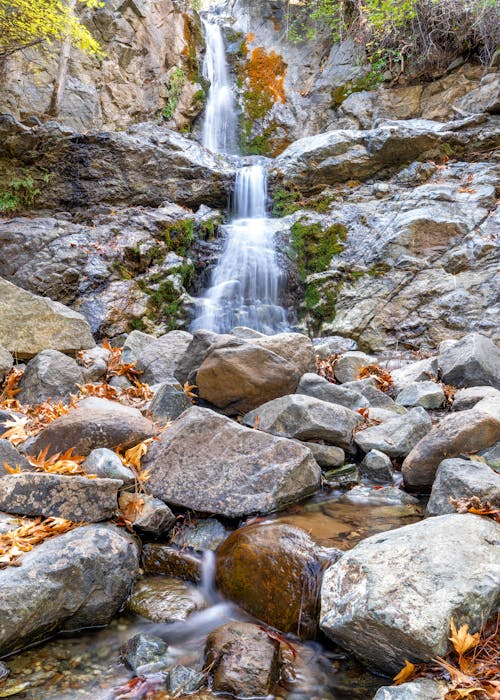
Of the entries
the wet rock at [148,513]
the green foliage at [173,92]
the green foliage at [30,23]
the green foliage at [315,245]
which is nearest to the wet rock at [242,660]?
the wet rock at [148,513]

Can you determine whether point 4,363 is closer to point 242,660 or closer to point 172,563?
point 172,563

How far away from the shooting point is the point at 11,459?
3.30 metres

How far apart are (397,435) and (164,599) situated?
105 inches

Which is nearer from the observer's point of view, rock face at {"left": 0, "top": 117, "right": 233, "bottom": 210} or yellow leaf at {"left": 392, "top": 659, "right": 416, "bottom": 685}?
yellow leaf at {"left": 392, "top": 659, "right": 416, "bottom": 685}

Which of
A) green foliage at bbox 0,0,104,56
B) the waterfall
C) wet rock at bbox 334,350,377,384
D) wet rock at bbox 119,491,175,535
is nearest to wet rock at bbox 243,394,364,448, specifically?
wet rock at bbox 119,491,175,535

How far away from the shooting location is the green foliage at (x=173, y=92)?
51.9 ft

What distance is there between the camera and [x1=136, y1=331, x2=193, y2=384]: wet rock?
5.80 meters

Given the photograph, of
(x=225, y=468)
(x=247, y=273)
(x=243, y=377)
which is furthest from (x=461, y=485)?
(x=247, y=273)

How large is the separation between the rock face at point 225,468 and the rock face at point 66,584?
0.65m

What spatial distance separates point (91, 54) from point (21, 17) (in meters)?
3.40

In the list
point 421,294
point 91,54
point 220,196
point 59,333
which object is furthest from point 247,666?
point 91,54

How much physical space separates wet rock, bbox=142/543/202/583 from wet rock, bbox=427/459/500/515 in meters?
1.69

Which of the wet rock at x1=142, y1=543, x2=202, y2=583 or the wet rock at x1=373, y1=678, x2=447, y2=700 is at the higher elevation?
the wet rock at x1=373, y1=678, x2=447, y2=700

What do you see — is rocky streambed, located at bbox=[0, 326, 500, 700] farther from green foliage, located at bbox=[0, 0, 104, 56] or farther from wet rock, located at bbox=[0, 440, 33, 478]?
green foliage, located at bbox=[0, 0, 104, 56]
